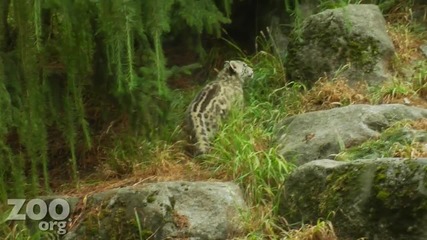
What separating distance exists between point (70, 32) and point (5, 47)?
1.12m

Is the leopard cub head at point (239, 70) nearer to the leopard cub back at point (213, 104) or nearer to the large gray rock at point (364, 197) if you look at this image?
the leopard cub back at point (213, 104)

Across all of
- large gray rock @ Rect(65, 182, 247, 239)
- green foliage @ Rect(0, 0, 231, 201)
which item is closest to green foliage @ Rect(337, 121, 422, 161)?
large gray rock @ Rect(65, 182, 247, 239)

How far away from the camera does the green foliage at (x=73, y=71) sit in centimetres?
490

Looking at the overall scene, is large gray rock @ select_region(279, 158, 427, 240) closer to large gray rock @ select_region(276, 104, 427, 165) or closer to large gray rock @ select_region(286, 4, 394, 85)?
large gray rock @ select_region(276, 104, 427, 165)

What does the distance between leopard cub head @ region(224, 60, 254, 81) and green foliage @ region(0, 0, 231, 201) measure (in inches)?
43.6

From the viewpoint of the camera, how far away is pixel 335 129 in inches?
287

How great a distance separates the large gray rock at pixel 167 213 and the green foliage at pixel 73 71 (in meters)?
0.51

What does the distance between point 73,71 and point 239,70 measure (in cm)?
355

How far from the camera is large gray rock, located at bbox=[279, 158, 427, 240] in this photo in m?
5.53

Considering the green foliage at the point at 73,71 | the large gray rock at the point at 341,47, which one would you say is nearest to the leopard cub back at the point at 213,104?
the green foliage at the point at 73,71

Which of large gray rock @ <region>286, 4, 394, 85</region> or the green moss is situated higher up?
large gray rock @ <region>286, 4, 394, 85</region>

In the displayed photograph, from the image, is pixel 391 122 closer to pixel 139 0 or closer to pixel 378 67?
pixel 378 67

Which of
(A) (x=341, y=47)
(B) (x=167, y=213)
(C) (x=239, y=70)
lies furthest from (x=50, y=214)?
(A) (x=341, y=47)

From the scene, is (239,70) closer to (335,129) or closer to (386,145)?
(335,129)
